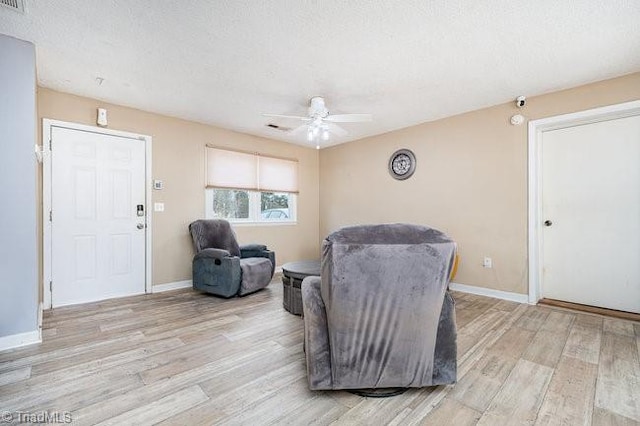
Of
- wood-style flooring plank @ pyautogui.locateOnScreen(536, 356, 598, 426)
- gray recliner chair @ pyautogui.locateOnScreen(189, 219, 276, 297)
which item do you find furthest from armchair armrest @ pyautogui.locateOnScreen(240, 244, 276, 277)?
wood-style flooring plank @ pyautogui.locateOnScreen(536, 356, 598, 426)

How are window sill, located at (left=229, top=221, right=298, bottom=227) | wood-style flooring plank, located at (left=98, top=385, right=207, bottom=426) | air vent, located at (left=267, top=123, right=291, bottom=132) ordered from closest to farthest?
wood-style flooring plank, located at (left=98, top=385, right=207, bottom=426) < air vent, located at (left=267, top=123, right=291, bottom=132) < window sill, located at (left=229, top=221, right=298, bottom=227)

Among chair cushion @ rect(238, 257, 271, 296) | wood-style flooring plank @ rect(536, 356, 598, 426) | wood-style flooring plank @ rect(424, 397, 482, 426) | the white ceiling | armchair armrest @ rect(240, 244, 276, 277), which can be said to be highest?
the white ceiling

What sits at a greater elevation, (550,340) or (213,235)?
(213,235)

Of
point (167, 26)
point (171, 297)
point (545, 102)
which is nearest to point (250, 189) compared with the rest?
point (171, 297)

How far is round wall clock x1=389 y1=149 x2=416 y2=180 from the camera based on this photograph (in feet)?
14.5

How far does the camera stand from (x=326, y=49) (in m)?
2.40

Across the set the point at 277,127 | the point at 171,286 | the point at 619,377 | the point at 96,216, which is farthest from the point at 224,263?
the point at 619,377

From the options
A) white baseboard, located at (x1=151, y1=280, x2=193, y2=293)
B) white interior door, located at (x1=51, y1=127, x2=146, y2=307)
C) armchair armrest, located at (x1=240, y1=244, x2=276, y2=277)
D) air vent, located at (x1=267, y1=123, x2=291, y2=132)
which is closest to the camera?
white interior door, located at (x1=51, y1=127, x2=146, y2=307)

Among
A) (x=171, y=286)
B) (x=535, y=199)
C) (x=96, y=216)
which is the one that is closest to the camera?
(x=535, y=199)

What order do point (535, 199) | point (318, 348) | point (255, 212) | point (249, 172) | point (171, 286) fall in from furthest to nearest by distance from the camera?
point (255, 212)
point (249, 172)
point (171, 286)
point (535, 199)
point (318, 348)

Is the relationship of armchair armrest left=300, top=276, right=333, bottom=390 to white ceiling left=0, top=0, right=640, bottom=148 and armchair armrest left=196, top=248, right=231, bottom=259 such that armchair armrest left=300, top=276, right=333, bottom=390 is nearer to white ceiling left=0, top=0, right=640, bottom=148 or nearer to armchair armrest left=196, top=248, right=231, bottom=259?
white ceiling left=0, top=0, right=640, bottom=148

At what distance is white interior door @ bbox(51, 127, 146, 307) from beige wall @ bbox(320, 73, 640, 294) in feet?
11.2

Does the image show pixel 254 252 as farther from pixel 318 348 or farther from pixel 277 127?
pixel 318 348

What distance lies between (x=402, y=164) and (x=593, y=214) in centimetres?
228
